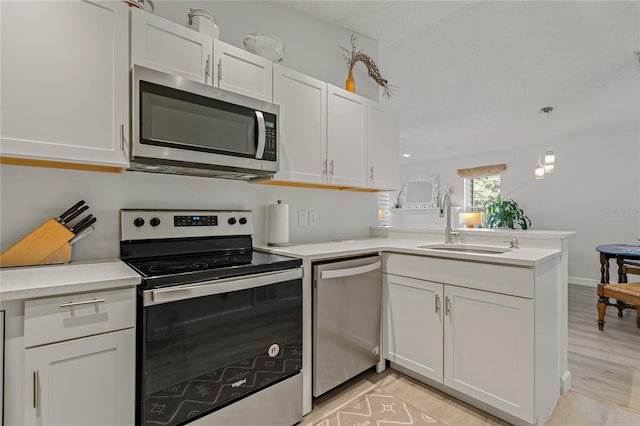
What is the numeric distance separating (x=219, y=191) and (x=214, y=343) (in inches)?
38.3

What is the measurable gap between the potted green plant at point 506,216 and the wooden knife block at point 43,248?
6.34 m

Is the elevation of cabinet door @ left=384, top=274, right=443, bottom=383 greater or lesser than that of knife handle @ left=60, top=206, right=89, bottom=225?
lesser

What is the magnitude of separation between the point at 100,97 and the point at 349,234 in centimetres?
200

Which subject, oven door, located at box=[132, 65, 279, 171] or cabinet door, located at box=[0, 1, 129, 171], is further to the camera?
oven door, located at box=[132, 65, 279, 171]

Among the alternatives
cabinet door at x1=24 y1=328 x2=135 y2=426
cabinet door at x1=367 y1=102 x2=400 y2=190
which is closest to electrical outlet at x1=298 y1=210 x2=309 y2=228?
cabinet door at x1=367 y1=102 x2=400 y2=190

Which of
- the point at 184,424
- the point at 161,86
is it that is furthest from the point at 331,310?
the point at 161,86

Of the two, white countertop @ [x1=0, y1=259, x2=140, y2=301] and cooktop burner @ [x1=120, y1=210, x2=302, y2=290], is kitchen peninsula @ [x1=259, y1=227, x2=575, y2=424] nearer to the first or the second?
cooktop burner @ [x1=120, y1=210, x2=302, y2=290]

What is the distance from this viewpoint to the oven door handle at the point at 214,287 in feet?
3.85

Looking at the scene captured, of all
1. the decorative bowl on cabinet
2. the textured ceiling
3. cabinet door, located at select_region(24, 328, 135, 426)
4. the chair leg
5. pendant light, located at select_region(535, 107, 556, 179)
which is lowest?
the chair leg

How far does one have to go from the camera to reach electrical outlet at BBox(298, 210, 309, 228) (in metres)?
2.41

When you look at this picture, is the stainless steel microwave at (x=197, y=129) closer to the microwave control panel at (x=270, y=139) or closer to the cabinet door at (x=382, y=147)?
the microwave control panel at (x=270, y=139)

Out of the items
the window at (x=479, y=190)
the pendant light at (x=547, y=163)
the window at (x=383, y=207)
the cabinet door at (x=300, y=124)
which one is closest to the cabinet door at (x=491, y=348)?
the cabinet door at (x=300, y=124)

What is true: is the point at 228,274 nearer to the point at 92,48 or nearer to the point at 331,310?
the point at 331,310

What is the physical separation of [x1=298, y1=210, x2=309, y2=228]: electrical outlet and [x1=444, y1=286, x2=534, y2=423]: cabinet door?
111 cm
